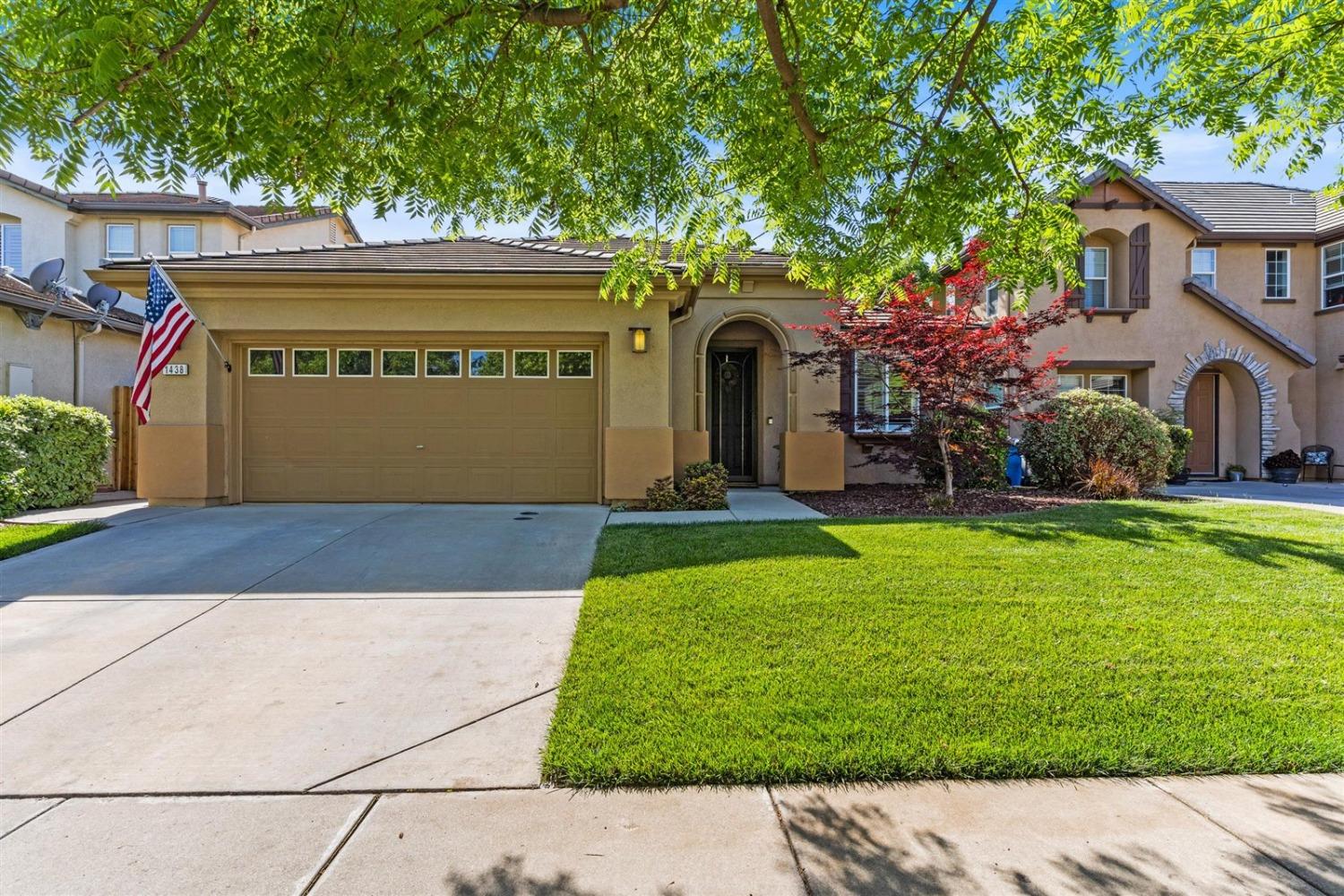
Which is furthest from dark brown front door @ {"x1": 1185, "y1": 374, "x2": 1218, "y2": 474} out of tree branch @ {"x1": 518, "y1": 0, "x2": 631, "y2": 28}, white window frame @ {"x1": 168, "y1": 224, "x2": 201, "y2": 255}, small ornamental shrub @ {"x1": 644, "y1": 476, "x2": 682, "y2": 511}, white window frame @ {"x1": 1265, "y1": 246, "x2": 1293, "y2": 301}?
white window frame @ {"x1": 168, "y1": 224, "x2": 201, "y2": 255}

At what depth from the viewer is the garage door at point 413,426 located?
10.6m

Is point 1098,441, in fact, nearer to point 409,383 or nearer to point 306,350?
point 409,383

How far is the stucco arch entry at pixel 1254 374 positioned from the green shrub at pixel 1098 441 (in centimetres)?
514

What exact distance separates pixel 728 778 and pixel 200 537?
24.2 feet

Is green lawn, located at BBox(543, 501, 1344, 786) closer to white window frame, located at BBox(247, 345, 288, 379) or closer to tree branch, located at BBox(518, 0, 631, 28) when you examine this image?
tree branch, located at BBox(518, 0, 631, 28)

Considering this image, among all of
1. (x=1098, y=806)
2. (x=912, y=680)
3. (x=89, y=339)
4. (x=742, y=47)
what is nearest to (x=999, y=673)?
(x=912, y=680)

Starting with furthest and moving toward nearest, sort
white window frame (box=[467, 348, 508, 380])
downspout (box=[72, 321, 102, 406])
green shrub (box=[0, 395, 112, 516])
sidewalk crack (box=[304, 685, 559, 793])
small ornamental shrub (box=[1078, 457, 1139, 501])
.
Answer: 1. downspout (box=[72, 321, 102, 406])
2. small ornamental shrub (box=[1078, 457, 1139, 501])
3. white window frame (box=[467, 348, 508, 380])
4. green shrub (box=[0, 395, 112, 516])
5. sidewalk crack (box=[304, 685, 559, 793])

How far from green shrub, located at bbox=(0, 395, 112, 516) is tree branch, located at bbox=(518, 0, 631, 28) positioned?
31.5 ft

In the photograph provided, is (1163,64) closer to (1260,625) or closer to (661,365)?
(1260,625)

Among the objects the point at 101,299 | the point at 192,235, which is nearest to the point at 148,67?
the point at 101,299

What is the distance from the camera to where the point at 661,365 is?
10.4 meters

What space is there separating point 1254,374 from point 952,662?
1652cm

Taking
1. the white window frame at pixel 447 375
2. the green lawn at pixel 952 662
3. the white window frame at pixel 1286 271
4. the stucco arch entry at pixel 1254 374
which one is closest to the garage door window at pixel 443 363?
the white window frame at pixel 447 375

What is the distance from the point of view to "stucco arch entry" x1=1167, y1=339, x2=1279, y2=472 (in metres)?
15.4
